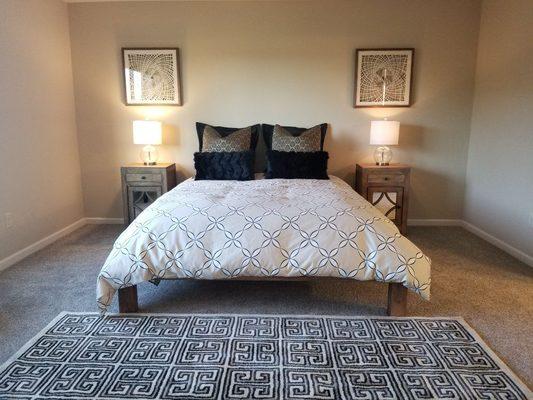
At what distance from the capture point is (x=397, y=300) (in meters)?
2.44

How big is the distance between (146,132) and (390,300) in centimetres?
308

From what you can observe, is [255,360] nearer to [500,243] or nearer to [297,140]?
[297,140]

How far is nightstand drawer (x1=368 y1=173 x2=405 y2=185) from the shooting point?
421 cm

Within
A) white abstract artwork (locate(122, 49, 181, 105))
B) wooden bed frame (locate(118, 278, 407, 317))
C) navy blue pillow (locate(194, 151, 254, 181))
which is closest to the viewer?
wooden bed frame (locate(118, 278, 407, 317))

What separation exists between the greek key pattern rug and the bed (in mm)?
257

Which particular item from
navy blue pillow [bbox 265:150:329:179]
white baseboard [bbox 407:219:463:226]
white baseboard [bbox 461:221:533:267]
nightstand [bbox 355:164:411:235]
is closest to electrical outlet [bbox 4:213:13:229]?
navy blue pillow [bbox 265:150:329:179]

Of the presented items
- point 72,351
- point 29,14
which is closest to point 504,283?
point 72,351

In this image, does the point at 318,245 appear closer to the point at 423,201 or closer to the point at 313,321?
the point at 313,321

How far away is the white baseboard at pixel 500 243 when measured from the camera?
3404 millimetres

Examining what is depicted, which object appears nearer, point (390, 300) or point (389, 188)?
point (390, 300)

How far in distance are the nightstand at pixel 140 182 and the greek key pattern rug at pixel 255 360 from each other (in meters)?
1.97

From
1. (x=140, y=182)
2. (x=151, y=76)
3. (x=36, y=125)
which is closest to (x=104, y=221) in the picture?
(x=140, y=182)

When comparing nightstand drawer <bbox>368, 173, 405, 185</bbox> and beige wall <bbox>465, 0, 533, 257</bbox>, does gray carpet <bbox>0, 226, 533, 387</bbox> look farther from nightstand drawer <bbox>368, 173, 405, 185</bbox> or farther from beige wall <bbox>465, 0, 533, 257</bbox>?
nightstand drawer <bbox>368, 173, 405, 185</bbox>

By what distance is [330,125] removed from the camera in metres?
4.51
